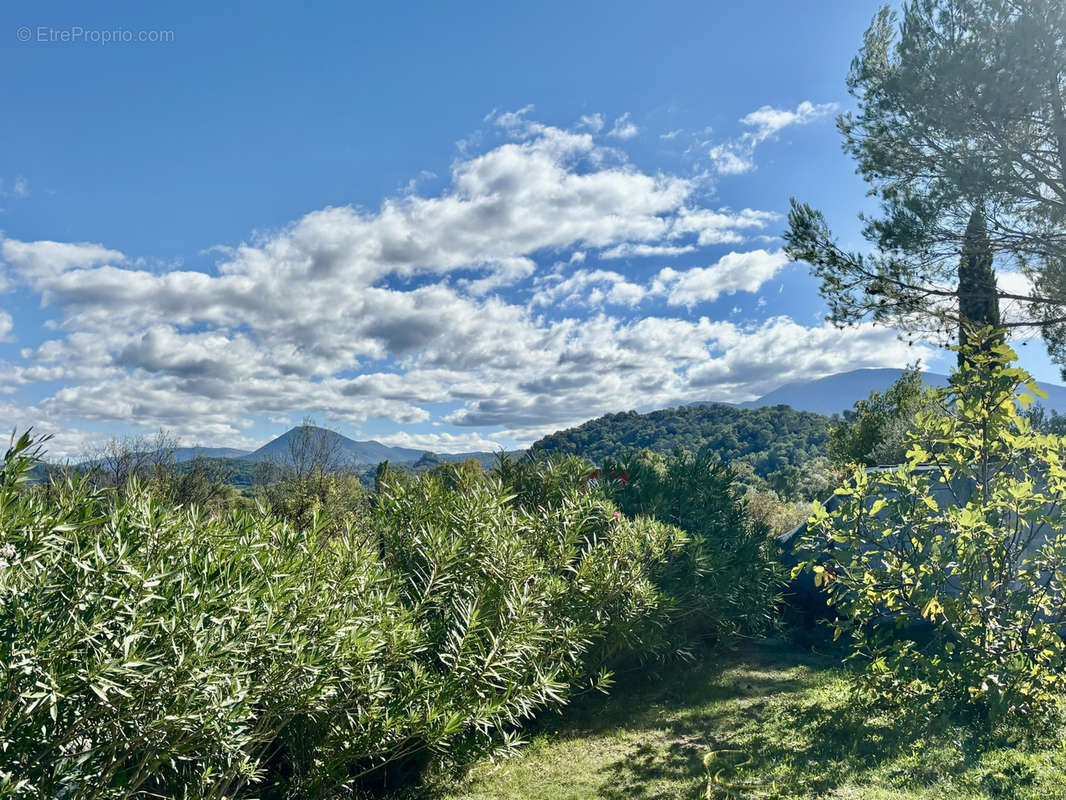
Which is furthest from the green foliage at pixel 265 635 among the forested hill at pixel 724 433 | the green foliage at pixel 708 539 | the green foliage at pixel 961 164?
the forested hill at pixel 724 433

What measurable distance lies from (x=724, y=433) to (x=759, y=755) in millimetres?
64708

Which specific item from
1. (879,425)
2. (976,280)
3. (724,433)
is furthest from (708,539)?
(724,433)

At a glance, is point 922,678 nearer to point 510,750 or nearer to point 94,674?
point 510,750

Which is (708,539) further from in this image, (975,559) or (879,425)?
(879,425)

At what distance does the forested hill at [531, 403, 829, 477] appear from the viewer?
2393 inches

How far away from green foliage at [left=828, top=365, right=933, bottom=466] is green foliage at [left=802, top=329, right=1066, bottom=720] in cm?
1692

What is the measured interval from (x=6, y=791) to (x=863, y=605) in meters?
5.79

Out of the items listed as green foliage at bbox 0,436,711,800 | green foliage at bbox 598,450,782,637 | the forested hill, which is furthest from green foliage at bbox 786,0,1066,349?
the forested hill

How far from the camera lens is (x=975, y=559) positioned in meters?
5.11

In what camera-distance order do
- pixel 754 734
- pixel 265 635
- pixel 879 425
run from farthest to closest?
pixel 879 425
pixel 754 734
pixel 265 635

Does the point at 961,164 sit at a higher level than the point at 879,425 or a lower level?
higher

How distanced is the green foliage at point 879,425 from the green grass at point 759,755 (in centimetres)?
1730

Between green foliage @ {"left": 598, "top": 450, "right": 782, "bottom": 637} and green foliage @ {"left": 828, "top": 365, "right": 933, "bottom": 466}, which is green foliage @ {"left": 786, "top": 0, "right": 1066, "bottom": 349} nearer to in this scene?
green foliage @ {"left": 598, "top": 450, "right": 782, "bottom": 637}

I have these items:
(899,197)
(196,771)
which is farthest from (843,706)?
(899,197)
